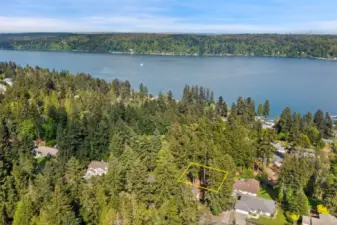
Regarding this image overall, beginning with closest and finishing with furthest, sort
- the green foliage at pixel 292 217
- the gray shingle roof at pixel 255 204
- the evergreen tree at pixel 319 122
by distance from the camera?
the green foliage at pixel 292 217
the gray shingle roof at pixel 255 204
the evergreen tree at pixel 319 122

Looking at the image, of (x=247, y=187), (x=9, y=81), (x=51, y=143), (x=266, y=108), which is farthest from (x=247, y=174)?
(x=9, y=81)

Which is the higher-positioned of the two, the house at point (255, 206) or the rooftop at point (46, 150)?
the rooftop at point (46, 150)

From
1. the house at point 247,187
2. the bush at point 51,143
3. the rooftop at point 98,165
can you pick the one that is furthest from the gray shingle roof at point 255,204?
the bush at point 51,143

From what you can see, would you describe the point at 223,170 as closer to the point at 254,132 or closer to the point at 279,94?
the point at 254,132

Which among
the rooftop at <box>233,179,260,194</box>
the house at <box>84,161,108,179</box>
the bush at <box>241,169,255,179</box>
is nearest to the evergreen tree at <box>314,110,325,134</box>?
the bush at <box>241,169,255,179</box>

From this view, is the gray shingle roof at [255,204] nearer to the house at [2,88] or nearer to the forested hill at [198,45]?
the house at [2,88]

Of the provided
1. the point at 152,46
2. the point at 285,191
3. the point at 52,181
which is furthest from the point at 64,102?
the point at 152,46
